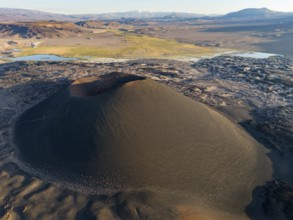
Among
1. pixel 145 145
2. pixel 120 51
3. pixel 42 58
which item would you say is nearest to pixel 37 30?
pixel 42 58

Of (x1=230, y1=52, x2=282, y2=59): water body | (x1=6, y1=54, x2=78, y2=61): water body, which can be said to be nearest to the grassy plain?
(x1=6, y1=54, x2=78, y2=61): water body

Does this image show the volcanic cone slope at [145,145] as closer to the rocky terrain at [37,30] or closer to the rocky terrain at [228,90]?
the rocky terrain at [228,90]

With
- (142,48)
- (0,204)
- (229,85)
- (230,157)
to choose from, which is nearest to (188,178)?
(230,157)

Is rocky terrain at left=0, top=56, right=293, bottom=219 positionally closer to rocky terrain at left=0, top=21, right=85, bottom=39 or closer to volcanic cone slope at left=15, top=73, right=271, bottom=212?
volcanic cone slope at left=15, top=73, right=271, bottom=212

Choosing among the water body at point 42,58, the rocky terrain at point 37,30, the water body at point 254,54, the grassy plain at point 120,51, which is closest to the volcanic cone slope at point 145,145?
the water body at point 42,58

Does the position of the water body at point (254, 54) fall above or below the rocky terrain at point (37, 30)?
above

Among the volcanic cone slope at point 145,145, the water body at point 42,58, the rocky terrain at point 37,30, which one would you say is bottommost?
the rocky terrain at point 37,30

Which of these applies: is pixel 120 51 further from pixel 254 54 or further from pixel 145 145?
pixel 145 145
